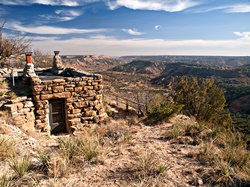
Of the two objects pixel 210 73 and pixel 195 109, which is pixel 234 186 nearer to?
pixel 195 109

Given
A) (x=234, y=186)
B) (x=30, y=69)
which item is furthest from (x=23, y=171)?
(x=30, y=69)

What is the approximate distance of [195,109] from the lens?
42.6 feet

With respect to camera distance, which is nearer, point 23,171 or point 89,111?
point 23,171

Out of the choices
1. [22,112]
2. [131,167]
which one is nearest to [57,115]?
[22,112]

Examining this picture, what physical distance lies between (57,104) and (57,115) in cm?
47

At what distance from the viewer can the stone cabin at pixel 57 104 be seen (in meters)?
7.03

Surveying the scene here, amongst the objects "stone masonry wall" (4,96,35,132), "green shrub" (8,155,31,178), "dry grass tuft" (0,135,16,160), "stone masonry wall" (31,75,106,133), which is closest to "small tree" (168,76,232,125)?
"stone masonry wall" (31,75,106,133)

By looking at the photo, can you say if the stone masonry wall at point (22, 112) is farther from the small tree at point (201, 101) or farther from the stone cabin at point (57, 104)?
the small tree at point (201, 101)

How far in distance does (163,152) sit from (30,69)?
244 inches

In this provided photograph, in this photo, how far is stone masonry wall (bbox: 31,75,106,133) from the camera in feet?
23.9

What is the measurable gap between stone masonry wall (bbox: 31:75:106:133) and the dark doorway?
196 millimetres

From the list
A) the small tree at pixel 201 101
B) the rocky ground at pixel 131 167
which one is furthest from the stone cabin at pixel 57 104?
the small tree at pixel 201 101

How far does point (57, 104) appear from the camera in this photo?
7.79 metres

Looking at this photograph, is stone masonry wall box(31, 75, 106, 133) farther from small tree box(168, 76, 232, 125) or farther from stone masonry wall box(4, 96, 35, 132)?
small tree box(168, 76, 232, 125)
